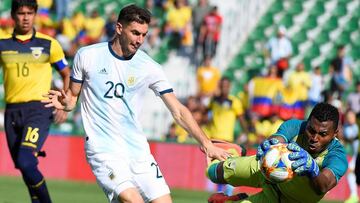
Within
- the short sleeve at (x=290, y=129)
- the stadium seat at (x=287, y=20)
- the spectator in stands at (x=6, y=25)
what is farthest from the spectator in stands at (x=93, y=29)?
the short sleeve at (x=290, y=129)

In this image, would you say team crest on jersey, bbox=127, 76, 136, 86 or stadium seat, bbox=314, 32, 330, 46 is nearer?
team crest on jersey, bbox=127, 76, 136, 86

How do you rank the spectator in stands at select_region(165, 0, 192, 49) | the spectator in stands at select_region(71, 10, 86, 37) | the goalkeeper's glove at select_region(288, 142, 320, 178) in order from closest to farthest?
the goalkeeper's glove at select_region(288, 142, 320, 178) < the spectator in stands at select_region(165, 0, 192, 49) < the spectator in stands at select_region(71, 10, 86, 37)

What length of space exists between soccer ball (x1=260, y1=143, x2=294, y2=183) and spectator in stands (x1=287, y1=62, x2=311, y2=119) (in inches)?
497

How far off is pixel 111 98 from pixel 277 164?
1702mm

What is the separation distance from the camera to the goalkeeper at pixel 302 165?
7992mm

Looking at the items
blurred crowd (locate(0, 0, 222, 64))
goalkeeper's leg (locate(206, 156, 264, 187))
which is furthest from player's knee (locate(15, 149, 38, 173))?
blurred crowd (locate(0, 0, 222, 64))

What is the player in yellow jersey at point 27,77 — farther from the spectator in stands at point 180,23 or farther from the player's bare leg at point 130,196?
the spectator in stands at point 180,23

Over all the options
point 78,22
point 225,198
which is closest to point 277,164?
point 225,198

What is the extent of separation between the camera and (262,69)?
23.5 m

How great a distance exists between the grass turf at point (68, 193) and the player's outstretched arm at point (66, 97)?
4716mm

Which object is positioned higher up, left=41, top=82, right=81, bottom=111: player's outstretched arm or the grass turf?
left=41, top=82, right=81, bottom=111: player's outstretched arm

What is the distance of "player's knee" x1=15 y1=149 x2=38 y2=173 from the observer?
34.8ft

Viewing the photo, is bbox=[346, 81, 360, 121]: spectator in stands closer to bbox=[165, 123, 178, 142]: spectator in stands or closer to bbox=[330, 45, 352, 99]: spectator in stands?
bbox=[330, 45, 352, 99]: spectator in stands

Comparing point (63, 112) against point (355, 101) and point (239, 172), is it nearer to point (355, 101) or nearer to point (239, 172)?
point (239, 172)
